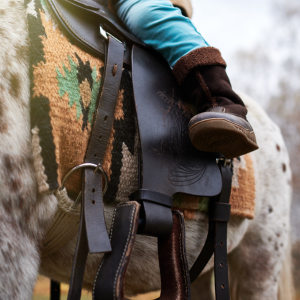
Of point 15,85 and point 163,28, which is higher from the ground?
point 163,28

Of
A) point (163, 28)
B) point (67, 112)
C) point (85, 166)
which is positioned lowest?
point (85, 166)

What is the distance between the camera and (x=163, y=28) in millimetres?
867

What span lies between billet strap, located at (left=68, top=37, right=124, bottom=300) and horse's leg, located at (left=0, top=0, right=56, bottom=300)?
90 mm

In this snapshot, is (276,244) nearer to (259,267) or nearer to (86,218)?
(259,267)

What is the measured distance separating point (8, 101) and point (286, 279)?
175 cm

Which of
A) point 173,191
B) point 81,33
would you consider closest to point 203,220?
point 173,191

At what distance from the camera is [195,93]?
89 centimetres

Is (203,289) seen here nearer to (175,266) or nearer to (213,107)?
(175,266)

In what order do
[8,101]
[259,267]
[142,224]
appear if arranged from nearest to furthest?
[8,101]
[142,224]
[259,267]

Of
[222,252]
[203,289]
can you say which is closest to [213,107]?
[222,252]

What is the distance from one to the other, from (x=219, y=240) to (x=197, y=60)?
620mm

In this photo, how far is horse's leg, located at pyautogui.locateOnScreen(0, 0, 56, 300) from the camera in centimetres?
58

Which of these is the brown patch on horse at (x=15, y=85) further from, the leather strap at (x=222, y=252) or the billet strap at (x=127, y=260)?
the leather strap at (x=222, y=252)

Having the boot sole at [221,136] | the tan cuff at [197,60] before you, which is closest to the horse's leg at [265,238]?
the boot sole at [221,136]
